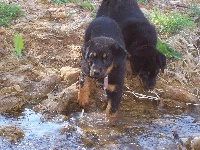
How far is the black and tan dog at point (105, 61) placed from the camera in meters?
4.57

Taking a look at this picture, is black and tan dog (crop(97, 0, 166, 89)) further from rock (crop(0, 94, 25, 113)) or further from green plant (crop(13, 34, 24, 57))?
rock (crop(0, 94, 25, 113))

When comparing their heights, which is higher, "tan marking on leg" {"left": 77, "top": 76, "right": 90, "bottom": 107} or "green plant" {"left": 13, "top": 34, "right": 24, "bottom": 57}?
"green plant" {"left": 13, "top": 34, "right": 24, "bottom": 57}

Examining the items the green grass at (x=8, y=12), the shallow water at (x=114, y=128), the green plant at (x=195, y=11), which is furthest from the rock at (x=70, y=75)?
the green plant at (x=195, y=11)

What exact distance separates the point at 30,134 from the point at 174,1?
16.1 feet

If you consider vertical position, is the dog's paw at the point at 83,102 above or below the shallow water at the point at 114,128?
above

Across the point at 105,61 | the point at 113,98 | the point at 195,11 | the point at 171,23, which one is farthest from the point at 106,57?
the point at 195,11

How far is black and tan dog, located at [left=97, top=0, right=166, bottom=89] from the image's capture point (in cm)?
554

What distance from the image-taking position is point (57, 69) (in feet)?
19.4

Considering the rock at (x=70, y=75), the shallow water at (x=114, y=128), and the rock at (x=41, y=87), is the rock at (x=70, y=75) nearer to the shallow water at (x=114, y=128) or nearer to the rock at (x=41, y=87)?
the rock at (x=41, y=87)

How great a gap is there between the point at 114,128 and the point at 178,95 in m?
1.08

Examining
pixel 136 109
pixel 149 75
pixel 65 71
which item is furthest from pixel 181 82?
pixel 65 71

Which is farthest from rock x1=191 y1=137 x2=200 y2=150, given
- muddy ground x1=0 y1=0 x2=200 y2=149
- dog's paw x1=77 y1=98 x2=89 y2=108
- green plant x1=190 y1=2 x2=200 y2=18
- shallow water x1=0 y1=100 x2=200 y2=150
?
green plant x1=190 y1=2 x2=200 y2=18

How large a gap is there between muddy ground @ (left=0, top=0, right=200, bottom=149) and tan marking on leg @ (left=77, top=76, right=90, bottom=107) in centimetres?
9

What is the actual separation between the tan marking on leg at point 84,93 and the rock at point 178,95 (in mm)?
1006
